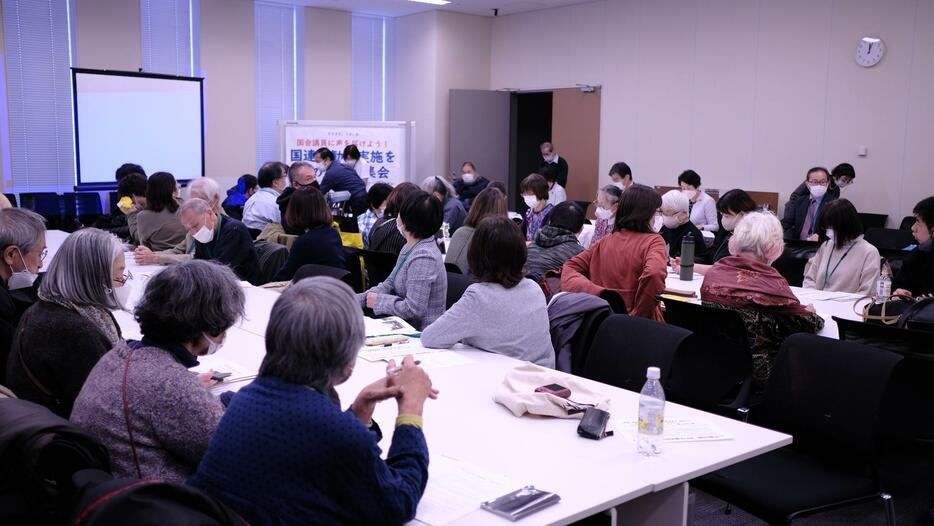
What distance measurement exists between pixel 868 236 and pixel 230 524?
7.38 meters

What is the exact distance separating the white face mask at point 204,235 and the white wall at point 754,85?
6792 mm

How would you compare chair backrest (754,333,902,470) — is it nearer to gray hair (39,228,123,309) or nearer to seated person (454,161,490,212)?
gray hair (39,228,123,309)

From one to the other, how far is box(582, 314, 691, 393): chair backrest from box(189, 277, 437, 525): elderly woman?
153 cm

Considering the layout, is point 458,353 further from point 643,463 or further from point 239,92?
point 239,92

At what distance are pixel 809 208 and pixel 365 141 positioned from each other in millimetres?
6374

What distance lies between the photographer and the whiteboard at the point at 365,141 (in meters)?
11.9

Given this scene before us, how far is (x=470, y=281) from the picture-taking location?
4293 mm

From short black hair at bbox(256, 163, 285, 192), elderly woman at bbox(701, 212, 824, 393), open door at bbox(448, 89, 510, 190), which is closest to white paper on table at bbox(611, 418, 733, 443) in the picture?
elderly woman at bbox(701, 212, 824, 393)

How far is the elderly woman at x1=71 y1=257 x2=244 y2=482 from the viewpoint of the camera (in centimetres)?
197

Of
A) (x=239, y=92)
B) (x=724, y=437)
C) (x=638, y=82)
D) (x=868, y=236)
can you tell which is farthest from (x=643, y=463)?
(x=239, y=92)

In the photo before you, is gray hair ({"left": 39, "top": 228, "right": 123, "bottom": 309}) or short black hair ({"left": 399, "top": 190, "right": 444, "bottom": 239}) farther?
short black hair ({"left": 399, "top": 190, "right": 444, "bottom": 239})

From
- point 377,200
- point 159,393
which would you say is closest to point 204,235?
point 377,200

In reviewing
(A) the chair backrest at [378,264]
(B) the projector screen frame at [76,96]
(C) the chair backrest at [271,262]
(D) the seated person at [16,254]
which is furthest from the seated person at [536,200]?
(B) the projector screen frame at [76,96]

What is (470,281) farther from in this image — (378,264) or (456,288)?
(378,264)
